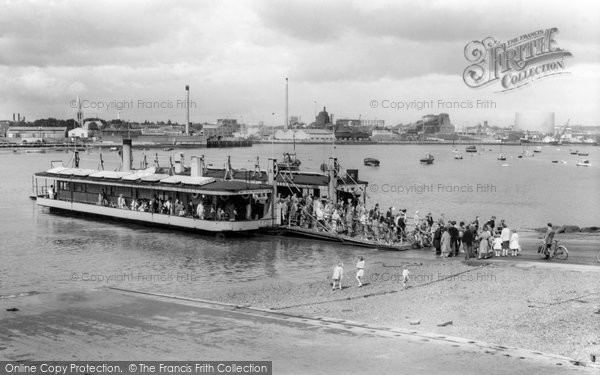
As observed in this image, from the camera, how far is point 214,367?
1559 cm

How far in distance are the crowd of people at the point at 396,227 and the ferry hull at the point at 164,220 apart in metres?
2.03

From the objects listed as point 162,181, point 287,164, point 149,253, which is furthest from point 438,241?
point 162,181

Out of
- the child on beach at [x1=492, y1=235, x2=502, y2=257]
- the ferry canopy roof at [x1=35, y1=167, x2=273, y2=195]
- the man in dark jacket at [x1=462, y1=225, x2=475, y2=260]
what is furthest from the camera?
the ferry canopy roof at [x1=35, y1=167, x2=273, y2=195]

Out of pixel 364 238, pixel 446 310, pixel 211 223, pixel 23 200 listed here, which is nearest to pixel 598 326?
pixel 446 310

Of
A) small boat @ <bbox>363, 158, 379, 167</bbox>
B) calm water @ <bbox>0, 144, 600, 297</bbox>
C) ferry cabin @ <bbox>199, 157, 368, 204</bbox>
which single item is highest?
ferry cabin @ <bbox>199, 157, 368, 204</bbox>

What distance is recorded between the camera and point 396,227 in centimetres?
3444

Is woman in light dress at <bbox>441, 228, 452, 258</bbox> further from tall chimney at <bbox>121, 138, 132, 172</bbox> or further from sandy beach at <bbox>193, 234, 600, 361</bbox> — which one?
tall chimney at <bbox>121, 138, 132, 172</bbox>

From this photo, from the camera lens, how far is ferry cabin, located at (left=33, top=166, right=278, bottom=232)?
131 ft

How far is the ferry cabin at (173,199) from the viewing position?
40.0 metres

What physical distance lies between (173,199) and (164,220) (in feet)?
4.88

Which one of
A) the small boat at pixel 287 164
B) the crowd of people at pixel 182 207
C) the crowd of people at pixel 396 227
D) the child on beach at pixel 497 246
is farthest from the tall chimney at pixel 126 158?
the child on beach at pixel 497 246

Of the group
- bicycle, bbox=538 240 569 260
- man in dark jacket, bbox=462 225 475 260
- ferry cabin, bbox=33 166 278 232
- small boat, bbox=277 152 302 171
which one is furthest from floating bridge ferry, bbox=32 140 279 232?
bicycle, bbox=538 240 569 260

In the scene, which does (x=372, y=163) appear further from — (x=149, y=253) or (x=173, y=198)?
(x=149, y=253)

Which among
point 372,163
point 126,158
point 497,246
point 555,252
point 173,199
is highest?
point 126,158
